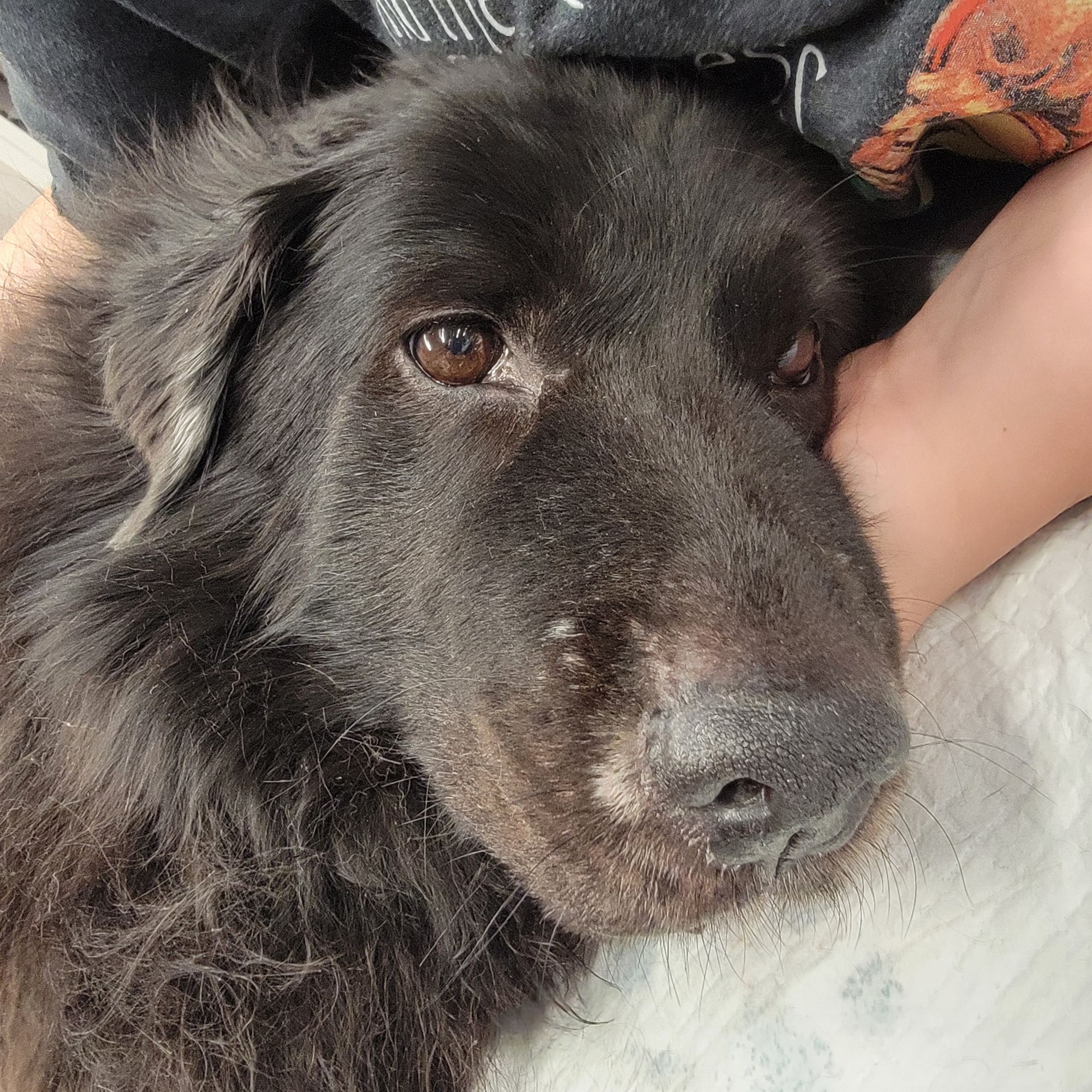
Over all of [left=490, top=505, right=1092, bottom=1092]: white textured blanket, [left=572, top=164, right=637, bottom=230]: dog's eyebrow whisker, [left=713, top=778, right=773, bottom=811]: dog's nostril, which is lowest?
[left=490, top=505, right=1092, bottom=1092]: white textured blanket

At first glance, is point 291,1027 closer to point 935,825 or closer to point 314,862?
point 314,862

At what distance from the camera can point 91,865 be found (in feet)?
3.52

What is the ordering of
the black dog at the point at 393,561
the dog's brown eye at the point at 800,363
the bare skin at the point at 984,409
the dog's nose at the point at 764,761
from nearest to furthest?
the dog's nose at the point at 764,761
the black dog at the point at 393,561
the bare skin at the point at 984,409
the dog's brown eye at the point at 800,363

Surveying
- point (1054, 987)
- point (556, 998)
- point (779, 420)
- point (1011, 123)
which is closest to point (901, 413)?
point (779, 420)

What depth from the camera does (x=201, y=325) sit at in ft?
3.28

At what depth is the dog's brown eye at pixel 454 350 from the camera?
3.16 feet

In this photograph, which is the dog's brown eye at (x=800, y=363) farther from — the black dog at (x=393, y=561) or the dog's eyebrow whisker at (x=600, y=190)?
the dog's eyebrow whisker at (x=600, y=190)

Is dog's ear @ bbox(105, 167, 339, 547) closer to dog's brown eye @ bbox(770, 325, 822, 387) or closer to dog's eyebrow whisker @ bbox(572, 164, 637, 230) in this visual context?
dog's eyebrow whisker @ bbox(572, 164, 637, 230)

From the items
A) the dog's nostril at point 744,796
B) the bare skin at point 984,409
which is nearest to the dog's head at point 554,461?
the dog's nostril at point 744,796

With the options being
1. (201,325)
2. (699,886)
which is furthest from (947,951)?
(201,325)

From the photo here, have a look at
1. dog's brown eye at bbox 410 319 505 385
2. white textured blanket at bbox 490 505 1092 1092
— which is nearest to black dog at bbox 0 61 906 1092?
dog's brown eye at bbox 410 319 505 385

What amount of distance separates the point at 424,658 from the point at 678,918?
1.21ft

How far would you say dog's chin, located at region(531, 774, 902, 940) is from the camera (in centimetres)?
81

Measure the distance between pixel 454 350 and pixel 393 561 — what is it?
241mm
